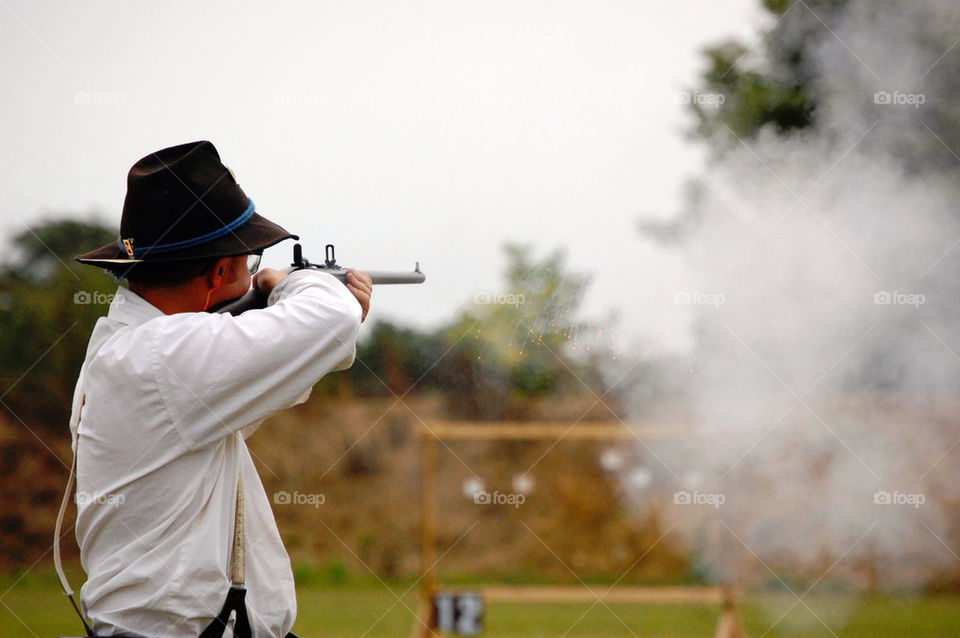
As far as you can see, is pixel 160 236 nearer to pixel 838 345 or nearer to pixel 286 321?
pixel 286 321

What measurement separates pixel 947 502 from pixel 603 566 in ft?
10.1

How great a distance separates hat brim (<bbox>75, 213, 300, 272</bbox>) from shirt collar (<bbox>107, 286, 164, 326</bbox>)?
6 cm

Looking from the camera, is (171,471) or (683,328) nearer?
(171,471)

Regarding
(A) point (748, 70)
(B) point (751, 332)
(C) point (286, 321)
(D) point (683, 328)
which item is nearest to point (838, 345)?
(B) point (751, 332)

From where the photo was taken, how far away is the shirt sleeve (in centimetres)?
160

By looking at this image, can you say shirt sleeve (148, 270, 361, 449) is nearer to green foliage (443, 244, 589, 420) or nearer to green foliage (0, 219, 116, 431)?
green foliage (443, 244, 589, 420)

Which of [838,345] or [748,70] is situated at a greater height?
[748,70]

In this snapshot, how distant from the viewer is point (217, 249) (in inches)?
69.7

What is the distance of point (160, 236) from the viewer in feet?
5.72

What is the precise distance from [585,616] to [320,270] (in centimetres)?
601

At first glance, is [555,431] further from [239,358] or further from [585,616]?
[239,358]

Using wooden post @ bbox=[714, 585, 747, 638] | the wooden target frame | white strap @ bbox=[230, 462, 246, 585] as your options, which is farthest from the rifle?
wooden post @ bbox=[714, 585, 747, 638]

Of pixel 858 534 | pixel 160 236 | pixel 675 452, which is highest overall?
pixel 160 236

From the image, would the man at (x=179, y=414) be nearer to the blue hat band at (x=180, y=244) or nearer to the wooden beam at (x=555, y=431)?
the blue hat band at (x=180, y=244)
